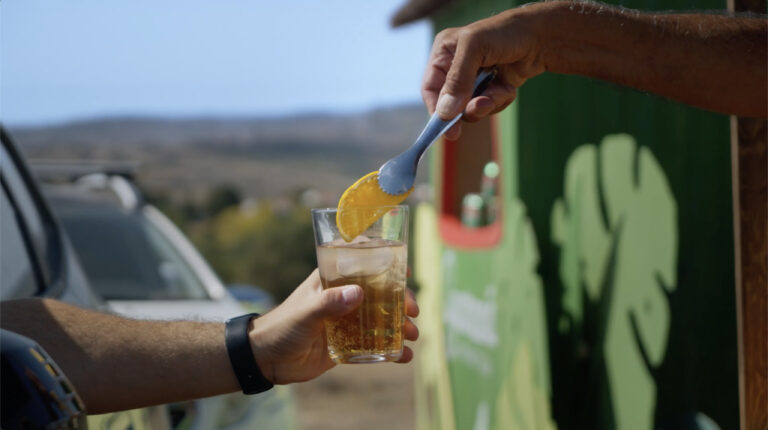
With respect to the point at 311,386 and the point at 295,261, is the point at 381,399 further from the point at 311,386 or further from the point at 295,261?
the point at 295,261

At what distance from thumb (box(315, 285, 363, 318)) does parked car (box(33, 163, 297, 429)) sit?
8.33 ft

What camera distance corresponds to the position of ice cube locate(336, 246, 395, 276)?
6.12 ft

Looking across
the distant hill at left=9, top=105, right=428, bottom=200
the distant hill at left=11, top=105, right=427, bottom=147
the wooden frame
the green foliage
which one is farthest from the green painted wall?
the distant hill at left=11, top=105, right=427, bottom=147

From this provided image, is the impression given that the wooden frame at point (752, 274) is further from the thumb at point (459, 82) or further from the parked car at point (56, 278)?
the parked car at point (56, 278)

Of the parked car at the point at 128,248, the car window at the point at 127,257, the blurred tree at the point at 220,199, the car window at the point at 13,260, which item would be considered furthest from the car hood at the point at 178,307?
the blurred tree at the point at 220,199

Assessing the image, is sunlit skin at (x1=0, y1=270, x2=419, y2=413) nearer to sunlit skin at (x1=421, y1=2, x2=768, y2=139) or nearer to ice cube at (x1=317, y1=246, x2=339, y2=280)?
ice cube at (x1=317, y1=246, x2=339, y2=280)

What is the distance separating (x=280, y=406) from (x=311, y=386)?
311 inches

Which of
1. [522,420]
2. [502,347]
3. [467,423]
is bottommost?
[467,423]

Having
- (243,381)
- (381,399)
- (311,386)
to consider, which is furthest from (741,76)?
(311,386)

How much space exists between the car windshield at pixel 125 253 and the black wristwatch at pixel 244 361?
2676mm

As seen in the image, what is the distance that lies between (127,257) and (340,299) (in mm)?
3421

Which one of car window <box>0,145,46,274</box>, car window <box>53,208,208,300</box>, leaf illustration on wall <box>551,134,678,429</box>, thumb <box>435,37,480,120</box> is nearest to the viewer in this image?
thumb <box>435,37,480,120</box>

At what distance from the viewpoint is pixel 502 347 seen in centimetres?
429

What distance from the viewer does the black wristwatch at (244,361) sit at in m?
2.08
